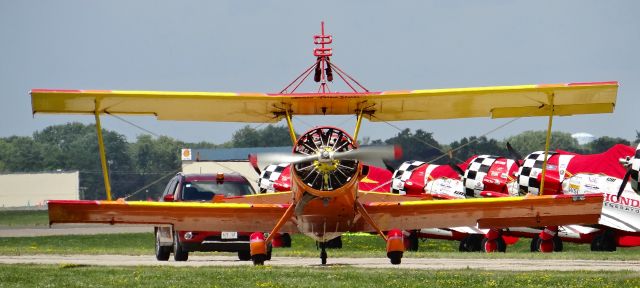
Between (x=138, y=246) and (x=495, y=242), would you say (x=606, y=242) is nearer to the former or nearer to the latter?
(x=495, y=242)

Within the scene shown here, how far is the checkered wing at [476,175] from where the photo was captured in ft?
104

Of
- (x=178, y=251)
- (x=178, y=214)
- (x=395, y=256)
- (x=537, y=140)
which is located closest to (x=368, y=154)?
(x=395, y=256)

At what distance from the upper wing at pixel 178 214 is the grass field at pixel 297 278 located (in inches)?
51.5

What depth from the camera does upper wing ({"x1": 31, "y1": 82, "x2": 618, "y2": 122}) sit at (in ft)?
61.3

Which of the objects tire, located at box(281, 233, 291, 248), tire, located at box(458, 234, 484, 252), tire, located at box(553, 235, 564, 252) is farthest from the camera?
Answer: tire, located at box(281, 233, 291, 248)

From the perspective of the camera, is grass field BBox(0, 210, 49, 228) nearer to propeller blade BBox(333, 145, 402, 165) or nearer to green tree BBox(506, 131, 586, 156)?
propeller blade BBox(333, 145, 402, 165)

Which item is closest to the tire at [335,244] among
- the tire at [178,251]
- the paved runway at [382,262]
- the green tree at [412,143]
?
the green tree at [412,143]

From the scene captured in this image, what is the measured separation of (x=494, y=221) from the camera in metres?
19.4

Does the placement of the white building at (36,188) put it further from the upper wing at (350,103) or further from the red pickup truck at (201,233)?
the upper wing at (350,103)

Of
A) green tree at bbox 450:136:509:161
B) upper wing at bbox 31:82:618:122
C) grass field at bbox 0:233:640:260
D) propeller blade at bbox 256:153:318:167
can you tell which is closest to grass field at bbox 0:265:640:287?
propeller blade at bbox 256:153:318:167

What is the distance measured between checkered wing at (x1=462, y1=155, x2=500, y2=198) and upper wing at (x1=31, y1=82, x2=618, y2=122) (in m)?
11.1

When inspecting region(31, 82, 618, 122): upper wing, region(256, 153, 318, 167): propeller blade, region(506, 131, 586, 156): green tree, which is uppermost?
region(506, 131, 586, 156): green tree

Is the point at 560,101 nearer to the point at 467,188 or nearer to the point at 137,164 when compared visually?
the point at 467,188

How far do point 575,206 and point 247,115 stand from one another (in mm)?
5758
